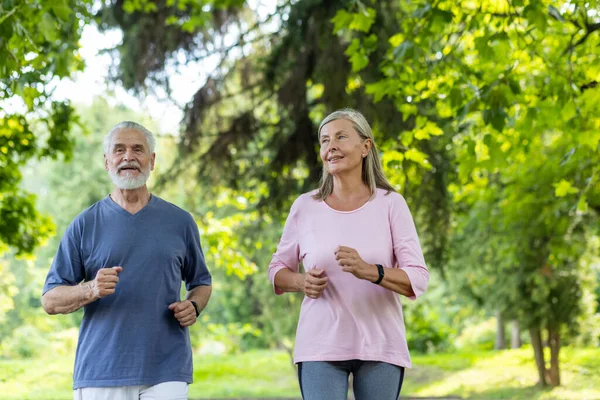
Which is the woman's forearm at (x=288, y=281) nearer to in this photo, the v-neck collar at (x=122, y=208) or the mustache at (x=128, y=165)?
the v-neck collar at (x=122, y=208)

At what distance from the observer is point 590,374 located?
583 inches

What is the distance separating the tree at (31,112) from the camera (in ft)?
18.4

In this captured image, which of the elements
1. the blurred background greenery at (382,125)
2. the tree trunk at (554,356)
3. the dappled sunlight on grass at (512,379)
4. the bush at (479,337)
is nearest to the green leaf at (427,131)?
the blurred background greenery at (382,125)

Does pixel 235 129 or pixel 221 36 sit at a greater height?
pixel 221 36

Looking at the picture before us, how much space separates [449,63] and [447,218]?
3272 millimetres

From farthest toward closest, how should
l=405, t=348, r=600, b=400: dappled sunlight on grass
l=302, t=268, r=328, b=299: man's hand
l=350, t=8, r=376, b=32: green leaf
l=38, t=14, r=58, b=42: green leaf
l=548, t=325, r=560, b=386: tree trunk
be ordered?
l=548, t=325, r=560, b=386: tree trunk, l=405, t=348, r=600, b=400: dappled sunlight on grass, l=350, t=8, r=376, b=32: green leaf, l=38, t=14, r=58, b=42: green leaf, l=302, t=268, r=328, b=299: man's hand

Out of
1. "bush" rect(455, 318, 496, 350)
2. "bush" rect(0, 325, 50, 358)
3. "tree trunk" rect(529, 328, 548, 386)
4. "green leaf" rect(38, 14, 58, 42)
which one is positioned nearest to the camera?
"green leaf" rect(38, 14, 58, 42)

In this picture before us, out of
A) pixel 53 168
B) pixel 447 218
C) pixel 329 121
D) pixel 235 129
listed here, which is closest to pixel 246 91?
pixel 235 129

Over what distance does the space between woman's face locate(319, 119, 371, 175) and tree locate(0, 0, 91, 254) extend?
2.38 m

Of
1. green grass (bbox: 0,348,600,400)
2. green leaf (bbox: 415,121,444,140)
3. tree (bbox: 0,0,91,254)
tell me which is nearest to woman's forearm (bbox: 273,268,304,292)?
tree (bbox: 0,0,91,254)

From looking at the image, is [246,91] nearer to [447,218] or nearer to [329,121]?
[447,218]

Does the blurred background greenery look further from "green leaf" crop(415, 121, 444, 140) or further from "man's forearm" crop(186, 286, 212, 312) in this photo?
"man's forearm" crop(186, 286, 212, 312)

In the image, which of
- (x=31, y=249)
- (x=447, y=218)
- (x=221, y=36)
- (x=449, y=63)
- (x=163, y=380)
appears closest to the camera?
(x=163, y=380)

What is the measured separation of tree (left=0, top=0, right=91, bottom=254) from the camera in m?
5.62
